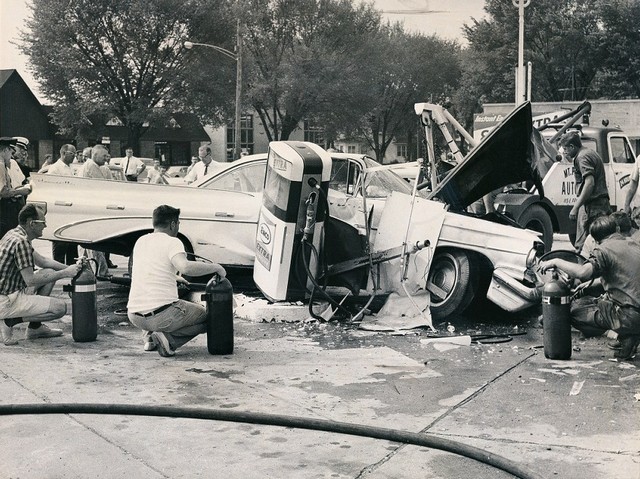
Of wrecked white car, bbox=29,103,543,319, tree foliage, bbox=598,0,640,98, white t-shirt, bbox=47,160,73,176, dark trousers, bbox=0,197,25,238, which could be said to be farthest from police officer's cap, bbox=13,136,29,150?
tree foliage, bbox=598,0,640,98

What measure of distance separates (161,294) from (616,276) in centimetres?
363

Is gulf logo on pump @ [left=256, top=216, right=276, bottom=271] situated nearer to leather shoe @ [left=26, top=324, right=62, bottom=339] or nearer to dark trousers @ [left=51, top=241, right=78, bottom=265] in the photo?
leather shoe @ [left=26, top=324, right=62, bottom=339]

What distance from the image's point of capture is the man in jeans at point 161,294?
7.20 metres

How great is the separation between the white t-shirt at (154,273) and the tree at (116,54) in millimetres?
37040

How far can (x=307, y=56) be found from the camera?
45.5 m

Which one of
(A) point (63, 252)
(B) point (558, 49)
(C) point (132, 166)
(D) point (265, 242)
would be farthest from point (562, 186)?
(B) point (558, 49)

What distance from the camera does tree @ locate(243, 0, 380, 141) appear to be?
147 feet

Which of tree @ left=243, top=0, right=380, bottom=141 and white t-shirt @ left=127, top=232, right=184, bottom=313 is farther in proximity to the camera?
tree @ left=243, top=0, right=380, bottom=141

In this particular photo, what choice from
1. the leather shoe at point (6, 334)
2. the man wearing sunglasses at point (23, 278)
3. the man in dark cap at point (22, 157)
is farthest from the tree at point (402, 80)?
the leather shoe at point (6, 334)

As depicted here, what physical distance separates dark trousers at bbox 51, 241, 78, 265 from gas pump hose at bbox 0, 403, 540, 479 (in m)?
5.91

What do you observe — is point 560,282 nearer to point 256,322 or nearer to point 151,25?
point 256,322

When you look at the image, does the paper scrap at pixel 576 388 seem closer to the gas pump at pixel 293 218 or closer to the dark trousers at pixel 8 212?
the gas pump at pixel 293 218

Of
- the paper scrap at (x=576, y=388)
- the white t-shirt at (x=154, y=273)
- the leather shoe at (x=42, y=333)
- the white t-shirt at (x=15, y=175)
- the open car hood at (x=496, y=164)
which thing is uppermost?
the open car hood at (x=496, y=164)

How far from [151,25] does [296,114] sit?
917 centimetres
